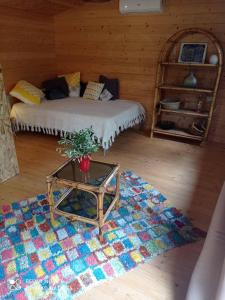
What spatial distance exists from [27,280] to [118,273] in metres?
0.55

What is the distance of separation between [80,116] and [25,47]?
179 centimetres

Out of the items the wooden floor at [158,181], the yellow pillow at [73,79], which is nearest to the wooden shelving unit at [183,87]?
the wooden floor at [158,181]

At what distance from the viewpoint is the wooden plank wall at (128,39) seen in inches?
127

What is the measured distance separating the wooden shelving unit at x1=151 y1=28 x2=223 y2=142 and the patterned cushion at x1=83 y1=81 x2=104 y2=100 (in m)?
1.02

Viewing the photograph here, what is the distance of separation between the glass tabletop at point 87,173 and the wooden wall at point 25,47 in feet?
8.48

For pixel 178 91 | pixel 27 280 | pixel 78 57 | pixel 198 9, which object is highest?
pixel 198 9

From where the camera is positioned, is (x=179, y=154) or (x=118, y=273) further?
(x=179, y=154)

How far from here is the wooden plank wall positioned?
3.21m

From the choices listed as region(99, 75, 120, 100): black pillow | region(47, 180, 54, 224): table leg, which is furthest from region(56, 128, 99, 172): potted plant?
region(99, 75, 120, 100): black pillow

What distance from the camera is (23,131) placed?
12.6ft

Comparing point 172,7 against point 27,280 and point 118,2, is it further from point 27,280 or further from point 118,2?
point 27,280

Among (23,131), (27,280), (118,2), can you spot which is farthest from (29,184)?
(118,2)

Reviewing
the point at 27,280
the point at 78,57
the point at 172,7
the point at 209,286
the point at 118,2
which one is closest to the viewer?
the point at 209,286

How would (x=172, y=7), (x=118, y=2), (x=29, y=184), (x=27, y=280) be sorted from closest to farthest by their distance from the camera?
(x=27, y=280)
(x=29, y=184)
(x=172, y=7)
(x=118, y=2)
